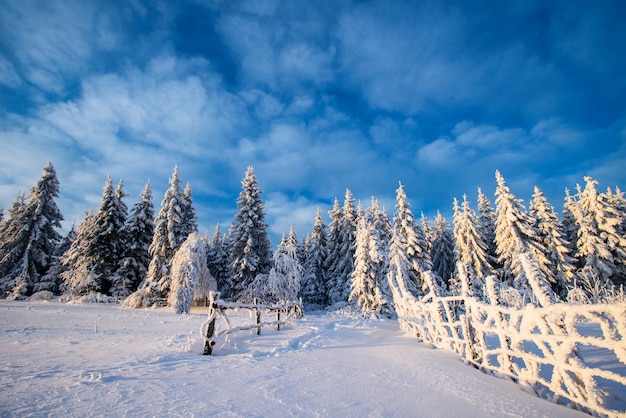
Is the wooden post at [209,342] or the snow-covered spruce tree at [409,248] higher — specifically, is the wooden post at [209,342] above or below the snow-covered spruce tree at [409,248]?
below

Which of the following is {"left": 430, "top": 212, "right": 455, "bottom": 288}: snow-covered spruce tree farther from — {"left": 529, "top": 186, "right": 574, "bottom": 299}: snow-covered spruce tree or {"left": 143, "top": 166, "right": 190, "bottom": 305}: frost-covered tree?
{"left": 143, "top": 166, "right": 190, "bottom": 305}: frost-covered tree

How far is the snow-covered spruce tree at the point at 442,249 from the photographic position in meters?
33.1

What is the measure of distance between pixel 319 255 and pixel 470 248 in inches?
608

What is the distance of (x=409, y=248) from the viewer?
954 inches

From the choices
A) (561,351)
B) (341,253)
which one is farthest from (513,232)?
(561,351)

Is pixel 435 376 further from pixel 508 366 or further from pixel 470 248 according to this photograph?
pixel 470 248

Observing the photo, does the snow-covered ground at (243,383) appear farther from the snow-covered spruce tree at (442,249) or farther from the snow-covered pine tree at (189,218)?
the snow-covered spruce tree at (442,249)

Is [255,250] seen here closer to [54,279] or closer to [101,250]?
[101,250]

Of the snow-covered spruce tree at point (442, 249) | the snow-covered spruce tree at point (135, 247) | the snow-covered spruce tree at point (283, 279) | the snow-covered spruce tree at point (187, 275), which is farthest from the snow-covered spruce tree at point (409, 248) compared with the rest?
the snow-covered spruce tree at point (135, 247)

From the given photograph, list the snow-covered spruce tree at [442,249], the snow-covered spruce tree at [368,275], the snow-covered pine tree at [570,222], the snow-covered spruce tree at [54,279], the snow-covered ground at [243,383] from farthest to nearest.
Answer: the snow-covered spruce tree at [442,249] < the snow-covered pine tree at [570,222] < the snow-covered spruce tree at [54,279] < the snow-covered spruce tree at [368,275] < the snow-covered ground at [243,383]

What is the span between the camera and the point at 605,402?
2.79m

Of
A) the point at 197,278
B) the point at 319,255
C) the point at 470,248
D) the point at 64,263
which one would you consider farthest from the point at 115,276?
the point at 470,248

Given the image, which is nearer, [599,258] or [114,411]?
[114,411]

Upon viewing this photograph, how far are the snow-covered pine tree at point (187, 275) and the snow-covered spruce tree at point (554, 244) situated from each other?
86.9 ft
